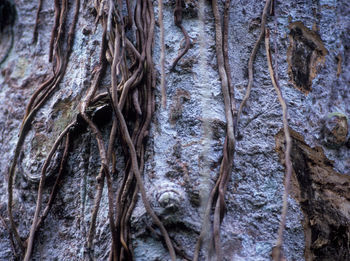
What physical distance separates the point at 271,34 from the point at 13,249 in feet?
3.01

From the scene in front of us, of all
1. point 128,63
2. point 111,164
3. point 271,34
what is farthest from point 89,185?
point 271,34

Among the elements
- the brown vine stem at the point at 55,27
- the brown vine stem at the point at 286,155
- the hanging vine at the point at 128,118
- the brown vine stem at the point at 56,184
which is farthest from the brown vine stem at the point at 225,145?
the brown vine stem at the point at 55,27

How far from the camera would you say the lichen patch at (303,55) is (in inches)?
38.2

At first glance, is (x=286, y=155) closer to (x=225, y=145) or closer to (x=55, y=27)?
(x=225, y=145)

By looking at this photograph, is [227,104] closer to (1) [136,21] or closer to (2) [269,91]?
(2) [269,91]

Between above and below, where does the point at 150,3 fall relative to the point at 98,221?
above

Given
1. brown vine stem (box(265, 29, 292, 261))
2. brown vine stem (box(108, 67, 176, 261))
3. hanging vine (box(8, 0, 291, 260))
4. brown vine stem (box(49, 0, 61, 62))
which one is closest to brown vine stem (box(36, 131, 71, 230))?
hanging vine (box(8, 0, 291, 260))

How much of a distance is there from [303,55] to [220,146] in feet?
1.23

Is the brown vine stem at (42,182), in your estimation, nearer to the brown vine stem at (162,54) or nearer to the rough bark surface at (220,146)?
the rough bark surface at (220,146)

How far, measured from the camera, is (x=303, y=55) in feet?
3.29

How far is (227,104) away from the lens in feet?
2.94

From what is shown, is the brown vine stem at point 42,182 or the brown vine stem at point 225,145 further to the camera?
the brown vine stem at point 42,182

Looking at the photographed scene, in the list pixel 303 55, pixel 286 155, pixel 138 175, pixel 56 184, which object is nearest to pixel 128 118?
pixel 138 175

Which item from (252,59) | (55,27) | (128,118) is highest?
(55,27)
